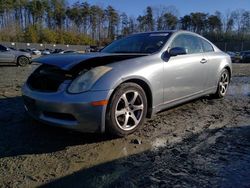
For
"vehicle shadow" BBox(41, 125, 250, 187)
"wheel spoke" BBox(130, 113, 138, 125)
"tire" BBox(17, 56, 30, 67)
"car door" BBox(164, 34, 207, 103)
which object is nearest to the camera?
"vehicle shadow" BBox(41, 125, 250, 187)

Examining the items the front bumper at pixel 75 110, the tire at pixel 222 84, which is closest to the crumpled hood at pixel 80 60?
the front bumper at pixel 75 110

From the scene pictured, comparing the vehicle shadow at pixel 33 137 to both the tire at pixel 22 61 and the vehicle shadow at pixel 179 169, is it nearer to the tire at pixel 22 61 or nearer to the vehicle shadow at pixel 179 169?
the vehicle shadow at pixel 179 169

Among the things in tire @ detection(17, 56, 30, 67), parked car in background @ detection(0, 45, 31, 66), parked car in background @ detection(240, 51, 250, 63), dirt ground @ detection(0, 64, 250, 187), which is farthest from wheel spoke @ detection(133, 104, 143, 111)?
parked car in background @ detection(240, 51, 250, 63)

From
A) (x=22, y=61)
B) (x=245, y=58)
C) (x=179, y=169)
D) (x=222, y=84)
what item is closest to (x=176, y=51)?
(x=179, y=169)

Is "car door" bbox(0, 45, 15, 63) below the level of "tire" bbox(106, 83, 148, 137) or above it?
above

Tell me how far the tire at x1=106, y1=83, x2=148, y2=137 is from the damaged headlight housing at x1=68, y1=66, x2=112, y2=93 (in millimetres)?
300

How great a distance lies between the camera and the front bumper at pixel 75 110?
336cm

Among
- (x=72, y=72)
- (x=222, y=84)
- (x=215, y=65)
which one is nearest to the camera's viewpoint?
A: (x=72, y=72)

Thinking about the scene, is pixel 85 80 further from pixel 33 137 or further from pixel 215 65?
pixel 215 65

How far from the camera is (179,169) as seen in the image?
292cm

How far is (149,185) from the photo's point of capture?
2.62 m

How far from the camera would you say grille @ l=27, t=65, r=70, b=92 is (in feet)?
11.9

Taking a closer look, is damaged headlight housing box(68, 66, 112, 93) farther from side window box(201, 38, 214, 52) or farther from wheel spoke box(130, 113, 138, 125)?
side window box(201, 38, 214, 52)

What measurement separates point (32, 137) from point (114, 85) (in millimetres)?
1253
